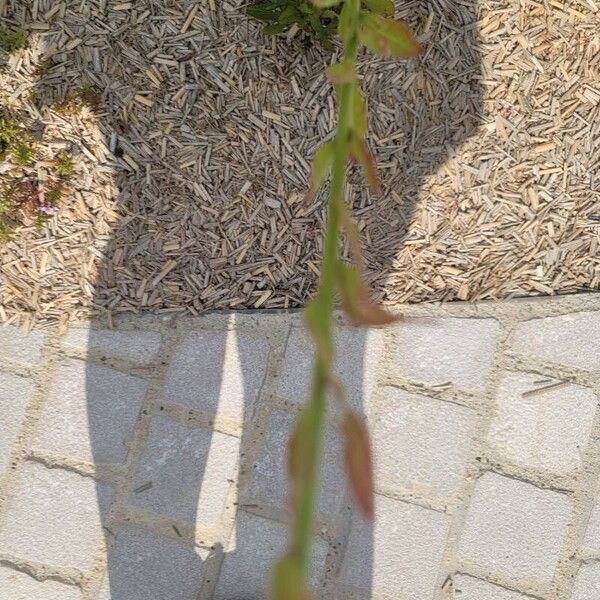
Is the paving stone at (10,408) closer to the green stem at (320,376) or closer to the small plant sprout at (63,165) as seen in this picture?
the small plant sprout at (63,165)

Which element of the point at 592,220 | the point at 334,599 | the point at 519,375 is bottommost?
the point at 334,599

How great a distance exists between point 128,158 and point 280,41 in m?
0.57

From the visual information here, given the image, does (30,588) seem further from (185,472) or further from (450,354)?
(450,354)

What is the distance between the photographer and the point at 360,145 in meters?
1.20

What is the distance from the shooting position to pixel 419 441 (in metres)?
2.62

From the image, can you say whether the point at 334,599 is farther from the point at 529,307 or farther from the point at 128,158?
the point at 128,158

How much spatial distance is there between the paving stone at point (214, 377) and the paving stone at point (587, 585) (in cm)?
114

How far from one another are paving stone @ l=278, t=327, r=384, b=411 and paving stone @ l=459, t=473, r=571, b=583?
0.48 meters

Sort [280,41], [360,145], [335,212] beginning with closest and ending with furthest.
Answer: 1. [335,212]
2. [360,145]
3. [280,41]

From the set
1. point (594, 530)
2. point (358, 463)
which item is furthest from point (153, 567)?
point (358, 463)

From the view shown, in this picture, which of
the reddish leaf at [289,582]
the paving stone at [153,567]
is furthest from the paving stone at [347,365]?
the reddish leaf at [289,582]

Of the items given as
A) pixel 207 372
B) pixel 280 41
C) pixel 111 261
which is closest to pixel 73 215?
pixel 111 261

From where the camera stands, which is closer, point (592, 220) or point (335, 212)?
point (335, 212)

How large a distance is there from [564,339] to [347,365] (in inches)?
27.0
